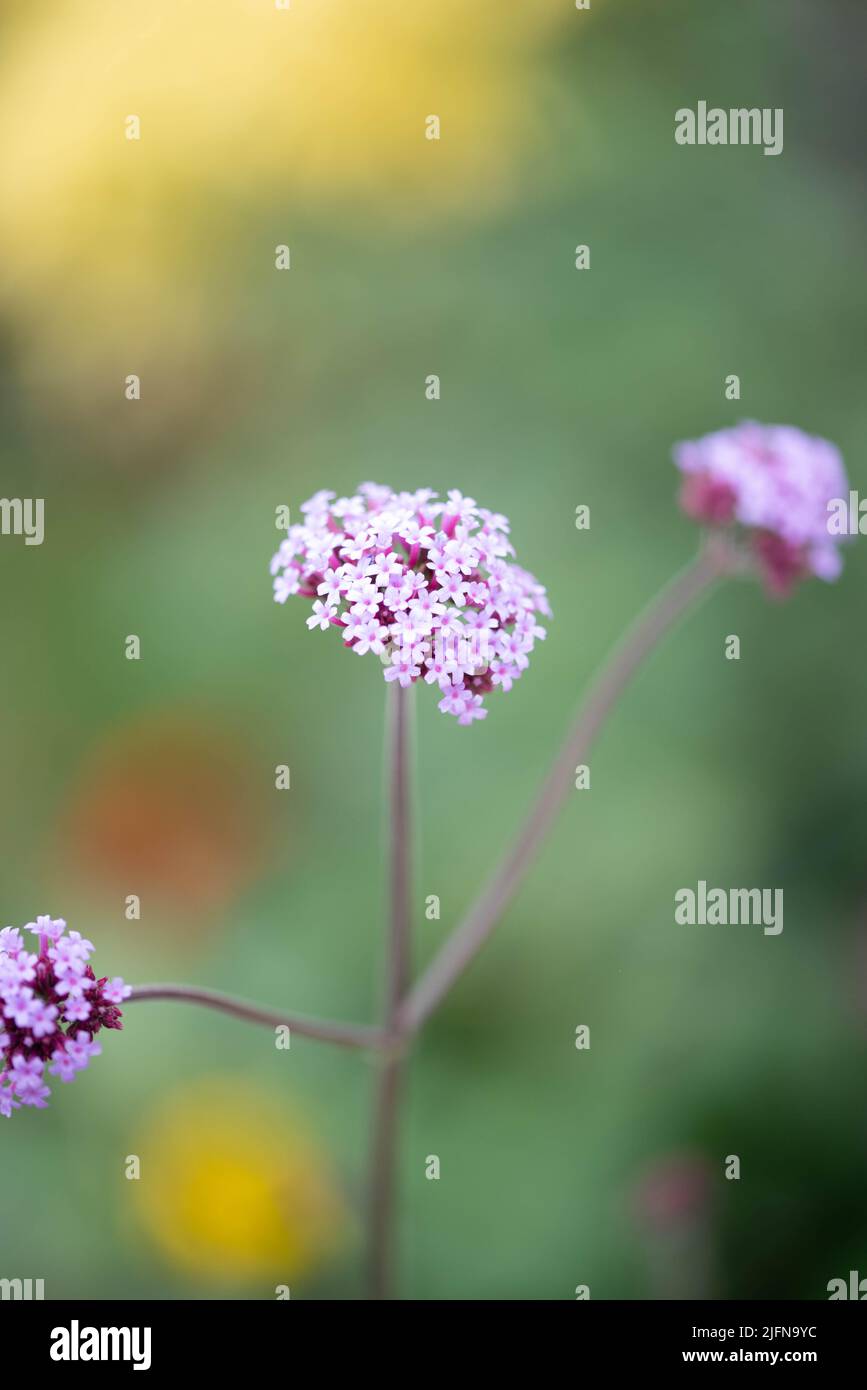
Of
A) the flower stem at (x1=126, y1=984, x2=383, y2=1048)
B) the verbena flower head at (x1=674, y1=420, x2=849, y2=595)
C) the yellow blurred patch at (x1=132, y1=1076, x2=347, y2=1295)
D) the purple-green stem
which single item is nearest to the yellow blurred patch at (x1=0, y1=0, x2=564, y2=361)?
the verbena flower head at (x1=674, y1=420, x2=849, y2=595)

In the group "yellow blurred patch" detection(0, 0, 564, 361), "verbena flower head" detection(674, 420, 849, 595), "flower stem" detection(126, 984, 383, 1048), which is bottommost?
"flower stem" detection(126, 984, 383, 1048)

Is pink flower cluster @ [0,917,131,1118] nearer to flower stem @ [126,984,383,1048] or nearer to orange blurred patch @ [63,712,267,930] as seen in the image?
flower stem @ [126,984,383,1048]

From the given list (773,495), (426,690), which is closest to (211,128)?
(426,690)

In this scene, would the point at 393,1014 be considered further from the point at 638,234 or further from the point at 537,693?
the point at 638,234

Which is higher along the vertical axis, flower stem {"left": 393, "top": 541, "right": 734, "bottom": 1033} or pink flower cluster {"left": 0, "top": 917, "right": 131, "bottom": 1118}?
flower stem {"left": 393, "top": 541, "right": 734, "bottom": 1033}

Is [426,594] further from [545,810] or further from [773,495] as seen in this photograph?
[773,495]

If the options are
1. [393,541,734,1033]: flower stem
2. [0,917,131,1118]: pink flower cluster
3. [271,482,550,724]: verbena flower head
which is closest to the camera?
[0,917,131,1118]: pink flower cluster

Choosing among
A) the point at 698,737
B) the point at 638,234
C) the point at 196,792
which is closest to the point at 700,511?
the point at 698,737
